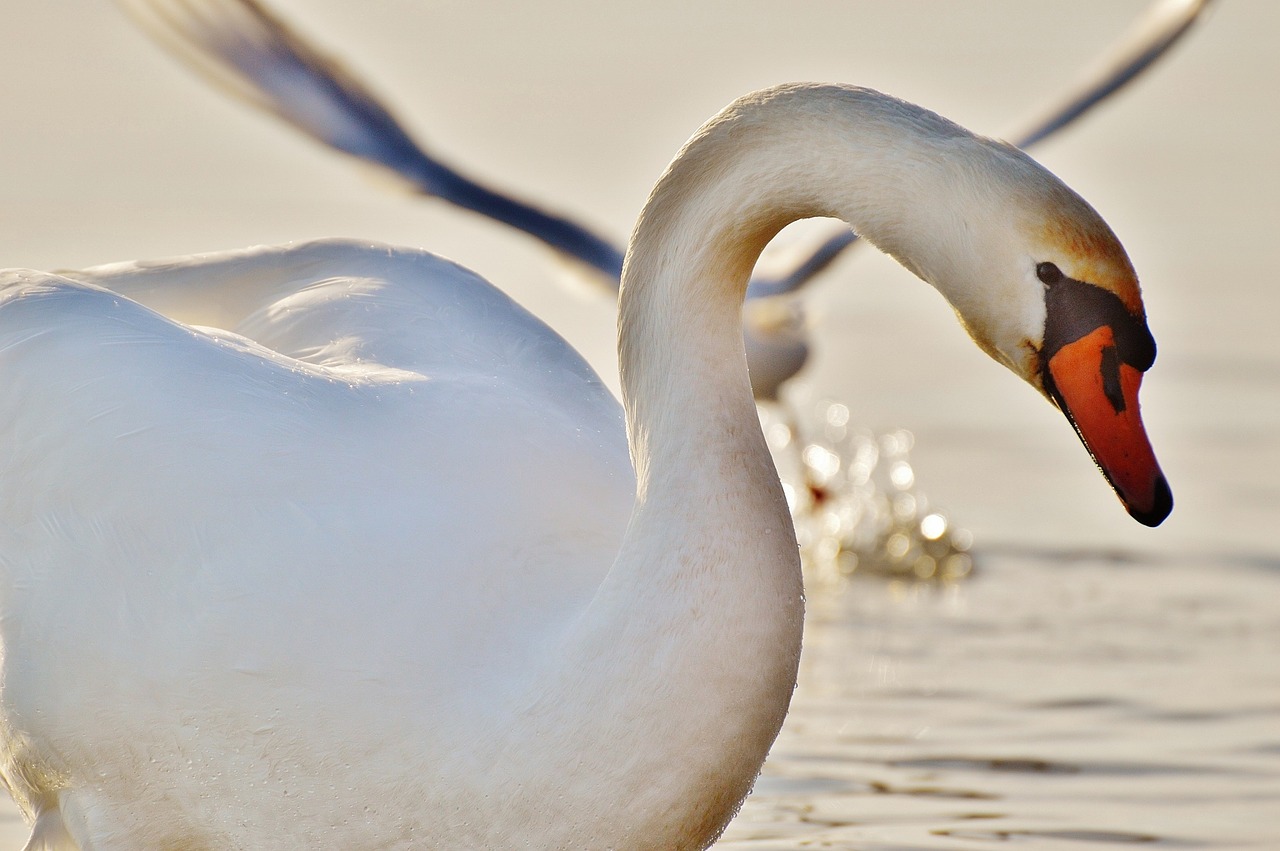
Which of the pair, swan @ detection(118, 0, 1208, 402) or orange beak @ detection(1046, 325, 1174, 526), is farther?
swan @ detection(118, 0, 1208, 402)

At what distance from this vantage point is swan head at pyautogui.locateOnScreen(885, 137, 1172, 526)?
314cm

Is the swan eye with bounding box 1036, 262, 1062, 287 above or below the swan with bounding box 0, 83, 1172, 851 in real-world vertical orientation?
above

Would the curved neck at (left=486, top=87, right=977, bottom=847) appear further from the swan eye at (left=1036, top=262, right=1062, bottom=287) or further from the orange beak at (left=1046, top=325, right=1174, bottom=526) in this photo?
the orange beak at (left=1046, top=325, right=1174, bottom=526)

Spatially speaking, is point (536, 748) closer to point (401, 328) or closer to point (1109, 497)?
point (401, 328)

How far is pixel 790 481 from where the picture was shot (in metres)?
10.5

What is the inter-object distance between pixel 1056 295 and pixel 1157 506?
0.35 meters

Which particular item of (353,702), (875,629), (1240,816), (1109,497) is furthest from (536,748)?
(1109,497)

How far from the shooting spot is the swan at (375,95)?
5.38 m

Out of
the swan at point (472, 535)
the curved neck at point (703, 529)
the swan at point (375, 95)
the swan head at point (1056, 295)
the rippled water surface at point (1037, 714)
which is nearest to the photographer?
the swan head at point (1056, 295)

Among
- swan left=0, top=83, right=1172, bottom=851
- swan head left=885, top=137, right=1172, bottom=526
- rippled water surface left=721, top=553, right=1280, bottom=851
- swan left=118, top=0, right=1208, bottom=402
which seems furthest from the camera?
swan left=118, top=0, right=1208, bottom=402

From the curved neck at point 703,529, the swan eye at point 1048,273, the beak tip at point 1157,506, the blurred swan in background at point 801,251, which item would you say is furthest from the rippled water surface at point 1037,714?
the swan eye at point 1048,273

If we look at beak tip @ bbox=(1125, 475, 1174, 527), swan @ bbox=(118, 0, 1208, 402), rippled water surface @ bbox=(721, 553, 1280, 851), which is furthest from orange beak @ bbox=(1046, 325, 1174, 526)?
swan @ bbox=(118, 0, 1208, 402)

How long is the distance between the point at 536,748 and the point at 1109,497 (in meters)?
5.81

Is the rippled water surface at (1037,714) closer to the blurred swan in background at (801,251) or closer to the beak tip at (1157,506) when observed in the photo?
the blurred swan in background at (801,251)
